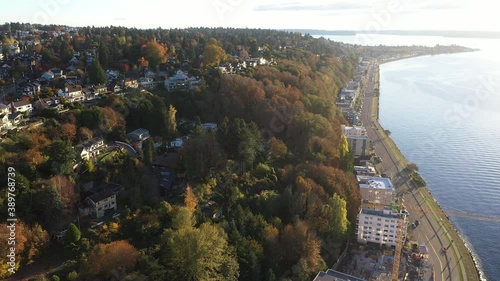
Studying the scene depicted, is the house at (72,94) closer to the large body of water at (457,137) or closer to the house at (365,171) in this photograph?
the house at (365,171)

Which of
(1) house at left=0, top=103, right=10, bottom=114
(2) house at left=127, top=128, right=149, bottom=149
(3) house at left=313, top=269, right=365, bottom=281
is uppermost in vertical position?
(1) house at left=0, top=103, right=10, bottom=114

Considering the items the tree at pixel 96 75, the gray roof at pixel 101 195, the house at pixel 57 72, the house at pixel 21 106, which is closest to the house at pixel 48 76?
the house at pixel 57 72

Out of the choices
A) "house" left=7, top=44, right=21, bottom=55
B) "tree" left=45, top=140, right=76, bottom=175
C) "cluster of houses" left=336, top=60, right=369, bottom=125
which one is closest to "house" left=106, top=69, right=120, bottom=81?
"house" left=7, top=44, right=21, bottom=55

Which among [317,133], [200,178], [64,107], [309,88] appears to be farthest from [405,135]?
[64,107]

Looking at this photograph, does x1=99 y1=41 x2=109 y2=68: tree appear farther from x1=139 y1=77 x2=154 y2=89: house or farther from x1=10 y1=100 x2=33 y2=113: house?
x1=10 y1=100 x2=33 y2=113: house

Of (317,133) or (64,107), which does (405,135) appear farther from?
(64,107)

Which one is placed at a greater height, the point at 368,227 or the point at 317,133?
the point at 317,133

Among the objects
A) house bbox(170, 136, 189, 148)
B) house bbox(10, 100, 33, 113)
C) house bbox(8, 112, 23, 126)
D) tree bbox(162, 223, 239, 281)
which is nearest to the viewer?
tree bbox(162, 223, 239, 281)
